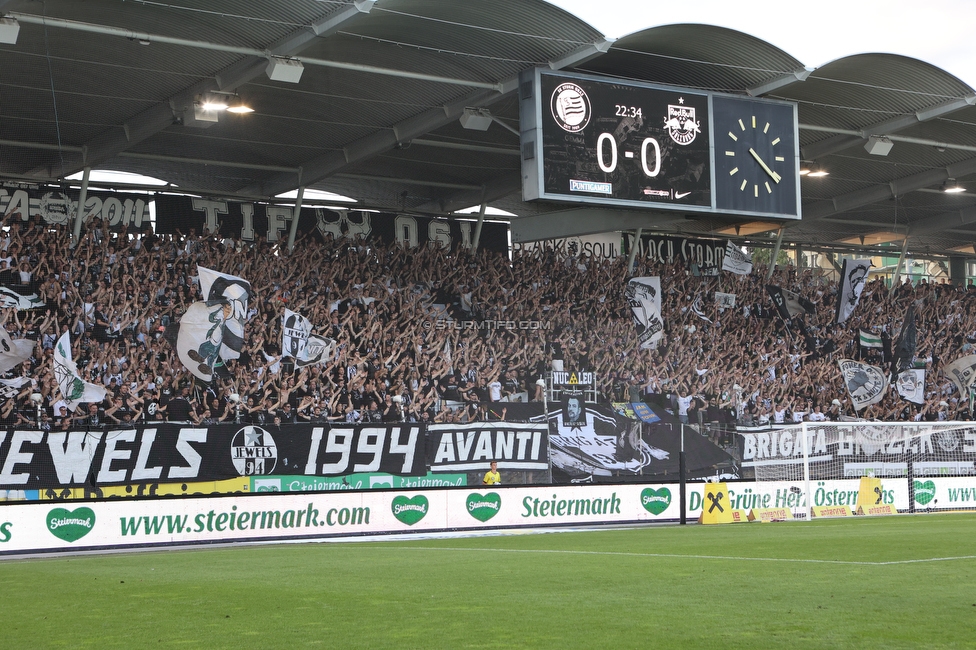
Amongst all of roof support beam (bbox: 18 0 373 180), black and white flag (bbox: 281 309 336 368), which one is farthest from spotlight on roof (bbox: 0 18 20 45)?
black and white flag (bbox: 281 309 336 368)

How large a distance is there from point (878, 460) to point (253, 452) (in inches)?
579

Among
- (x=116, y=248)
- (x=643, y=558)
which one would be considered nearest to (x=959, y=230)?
(x=116, y=248)

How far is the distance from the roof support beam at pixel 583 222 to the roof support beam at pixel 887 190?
37.5 feet

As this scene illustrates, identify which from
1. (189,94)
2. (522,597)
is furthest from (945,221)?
(522,597)

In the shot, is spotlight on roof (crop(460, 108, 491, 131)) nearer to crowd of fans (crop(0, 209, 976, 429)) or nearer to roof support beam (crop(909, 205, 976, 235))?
crowd of fans (crop(0, 209, 976, 429))

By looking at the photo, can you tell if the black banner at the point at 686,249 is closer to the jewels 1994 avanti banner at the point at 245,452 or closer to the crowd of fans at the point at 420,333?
the crowd of fans at the point at 420,333

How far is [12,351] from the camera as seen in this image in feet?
73.6

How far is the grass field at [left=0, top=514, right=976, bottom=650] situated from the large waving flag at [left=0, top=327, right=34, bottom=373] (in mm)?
7558

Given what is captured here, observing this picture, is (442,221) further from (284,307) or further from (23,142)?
(23,142)

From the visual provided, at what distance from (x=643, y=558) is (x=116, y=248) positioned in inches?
698

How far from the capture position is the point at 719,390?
107 ft

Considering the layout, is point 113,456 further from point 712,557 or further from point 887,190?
point 887,190

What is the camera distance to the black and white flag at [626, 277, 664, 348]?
3272 cm

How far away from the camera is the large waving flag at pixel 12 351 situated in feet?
72.9
